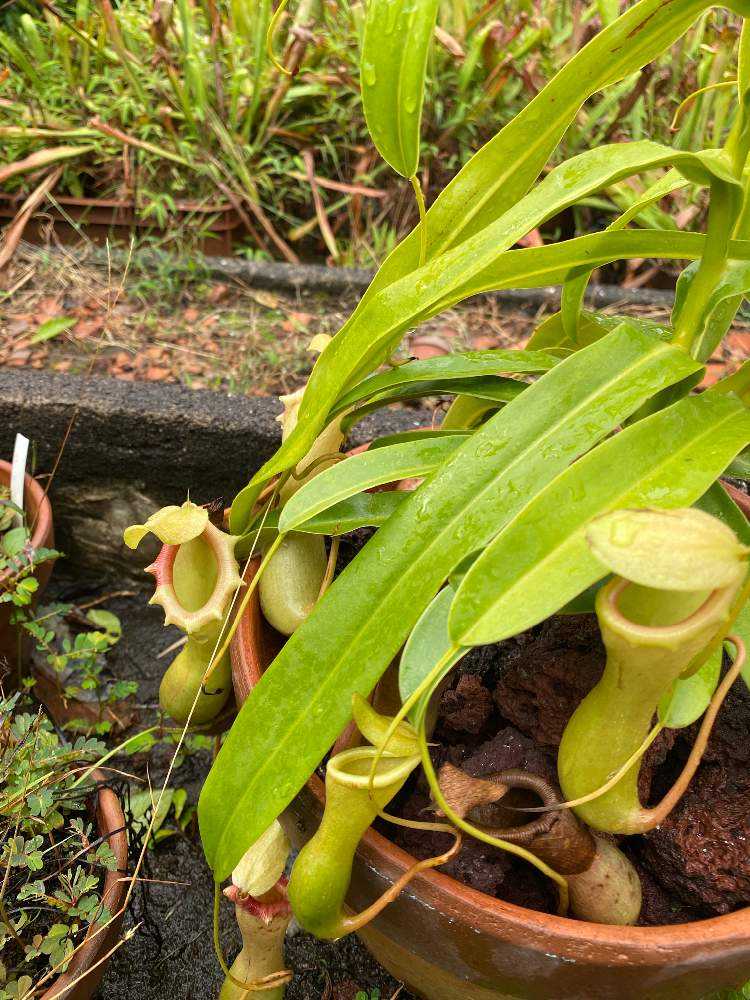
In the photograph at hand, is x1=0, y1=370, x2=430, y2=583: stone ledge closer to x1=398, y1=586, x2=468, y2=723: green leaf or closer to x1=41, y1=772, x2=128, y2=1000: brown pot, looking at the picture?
x1=41, y1=772, x2=128, y2=1000: brown pot

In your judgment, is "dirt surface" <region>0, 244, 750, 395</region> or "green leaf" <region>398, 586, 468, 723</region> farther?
"dirt surface" <region>0, 244, 750, 395</region>

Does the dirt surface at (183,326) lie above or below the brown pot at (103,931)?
above

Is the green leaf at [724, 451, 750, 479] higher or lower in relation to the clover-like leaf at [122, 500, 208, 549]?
higher

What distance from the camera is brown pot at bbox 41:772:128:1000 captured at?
2.53ft

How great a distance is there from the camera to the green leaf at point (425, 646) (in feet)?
1.83

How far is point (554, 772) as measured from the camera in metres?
0.65

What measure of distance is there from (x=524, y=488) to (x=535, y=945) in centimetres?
32

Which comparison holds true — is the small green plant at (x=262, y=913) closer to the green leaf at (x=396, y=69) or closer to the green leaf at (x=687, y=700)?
the green leaf at (x=687, y=700)

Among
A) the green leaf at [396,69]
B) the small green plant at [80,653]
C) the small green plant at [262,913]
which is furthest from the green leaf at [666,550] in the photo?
the small green plant at [80,653]

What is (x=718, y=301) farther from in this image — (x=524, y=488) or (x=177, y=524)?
(x=177, y=524)

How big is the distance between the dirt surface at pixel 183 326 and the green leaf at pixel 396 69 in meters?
0.88

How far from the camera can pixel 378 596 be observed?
606mm

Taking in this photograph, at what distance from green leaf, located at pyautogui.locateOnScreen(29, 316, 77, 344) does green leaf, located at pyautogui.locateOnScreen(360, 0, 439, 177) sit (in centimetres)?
114

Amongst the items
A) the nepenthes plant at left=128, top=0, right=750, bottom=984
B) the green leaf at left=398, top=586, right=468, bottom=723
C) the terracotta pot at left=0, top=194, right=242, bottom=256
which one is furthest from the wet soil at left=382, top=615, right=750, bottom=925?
the terracotta pot at left=0, top=194, right=242, bottom=256
